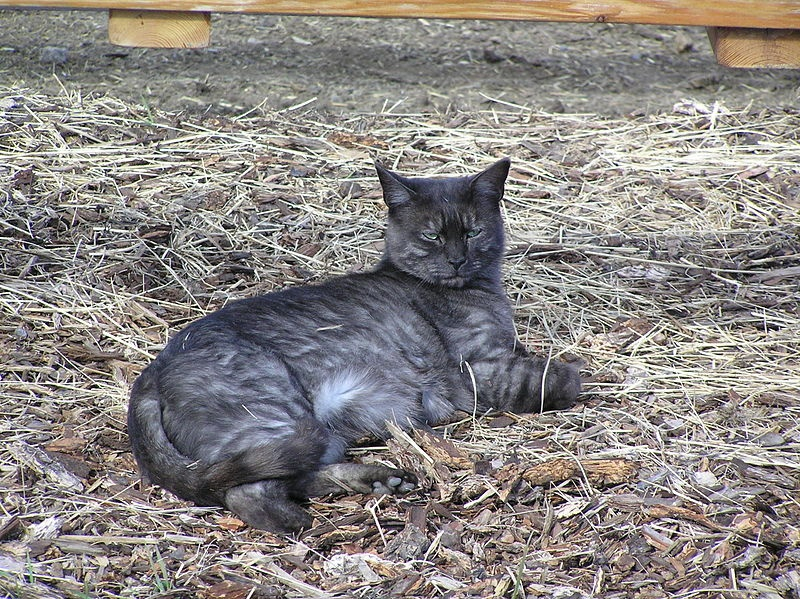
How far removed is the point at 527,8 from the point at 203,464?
4098 millimetres

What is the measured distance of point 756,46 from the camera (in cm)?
617

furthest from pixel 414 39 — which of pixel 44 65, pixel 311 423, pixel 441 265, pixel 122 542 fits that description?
pixel 122 542

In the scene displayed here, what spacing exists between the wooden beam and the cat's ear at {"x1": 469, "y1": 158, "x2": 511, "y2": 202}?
2899 millimetres

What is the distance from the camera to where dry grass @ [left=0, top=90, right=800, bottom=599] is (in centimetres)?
292

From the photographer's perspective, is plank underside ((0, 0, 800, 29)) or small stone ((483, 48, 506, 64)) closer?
plank underside ((0, 0, 800, 29))

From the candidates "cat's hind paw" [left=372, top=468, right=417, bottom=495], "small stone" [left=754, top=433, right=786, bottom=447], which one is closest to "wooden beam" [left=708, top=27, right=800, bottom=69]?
"small stone" [left=754, top=433, right=786, bottom=447]

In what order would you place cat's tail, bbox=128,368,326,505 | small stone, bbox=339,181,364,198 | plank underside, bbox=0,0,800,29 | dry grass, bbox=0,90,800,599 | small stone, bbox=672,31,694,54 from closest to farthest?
dry grass, bbox=0,90,800,599, cat's tail, bbox=128,368,326,505, small stone, bbox=339,181,364,198, plank underside, bbox=0,0,800,29, small stone, bbox=672,31,694,54

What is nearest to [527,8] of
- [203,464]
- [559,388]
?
[559,388]

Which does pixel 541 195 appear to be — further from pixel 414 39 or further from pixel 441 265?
pixel 414 39

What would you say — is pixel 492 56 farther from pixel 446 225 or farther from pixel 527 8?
pixel 446 225

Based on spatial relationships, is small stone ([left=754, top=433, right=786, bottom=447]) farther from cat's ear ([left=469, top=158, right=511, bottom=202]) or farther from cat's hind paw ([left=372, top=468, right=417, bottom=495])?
cat's ear ([left=469, top=158, right=511, bottom=202])

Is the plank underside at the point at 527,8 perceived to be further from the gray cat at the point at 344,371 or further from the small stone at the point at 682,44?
the gray cat at the point at 344,371

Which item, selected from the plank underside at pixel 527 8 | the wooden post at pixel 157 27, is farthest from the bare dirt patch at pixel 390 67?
the plank underside at pixel 527 8

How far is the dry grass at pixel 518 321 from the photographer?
2916mm
